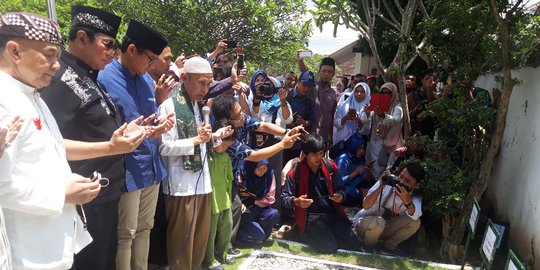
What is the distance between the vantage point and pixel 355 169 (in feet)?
16.2

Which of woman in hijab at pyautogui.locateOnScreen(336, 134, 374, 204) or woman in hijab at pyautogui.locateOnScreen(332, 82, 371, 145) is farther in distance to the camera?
woman in hijab at pyautogui.locateOnScreen(332, 82, 371, 145)

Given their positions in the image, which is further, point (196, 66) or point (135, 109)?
point (196, 66)

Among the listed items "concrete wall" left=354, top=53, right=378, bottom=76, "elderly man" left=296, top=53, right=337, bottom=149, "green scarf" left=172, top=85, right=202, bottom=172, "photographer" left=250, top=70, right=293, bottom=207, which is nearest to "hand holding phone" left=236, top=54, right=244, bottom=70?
"photographer" left=250, top=70, right=293, bottom=207

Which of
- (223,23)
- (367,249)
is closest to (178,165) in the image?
(367,249)

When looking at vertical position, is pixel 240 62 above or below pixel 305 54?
below

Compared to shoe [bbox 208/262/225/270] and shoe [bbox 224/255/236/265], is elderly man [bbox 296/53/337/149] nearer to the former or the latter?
shoe [bbox 224/255/236/265]

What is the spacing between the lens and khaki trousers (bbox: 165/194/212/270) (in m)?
2.88

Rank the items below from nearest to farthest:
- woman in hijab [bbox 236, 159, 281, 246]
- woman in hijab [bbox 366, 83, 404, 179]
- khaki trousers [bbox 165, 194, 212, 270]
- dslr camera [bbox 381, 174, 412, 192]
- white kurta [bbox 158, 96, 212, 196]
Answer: white kurta [bbox 158, 96, 212, 196]
khaki trousers [bbox 165, 194, 212, 270]
dslr camera [bbox 381, 174, 412, 192]
woman in hijab [bbox 236, 159, 281, 246]
woman in hijab [bbox 366, 83, 404, 179]

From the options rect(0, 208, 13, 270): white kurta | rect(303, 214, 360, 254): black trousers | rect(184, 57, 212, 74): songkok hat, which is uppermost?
rect(184, 57, 212, 74): songkok hat

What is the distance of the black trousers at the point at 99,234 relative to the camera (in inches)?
89.0

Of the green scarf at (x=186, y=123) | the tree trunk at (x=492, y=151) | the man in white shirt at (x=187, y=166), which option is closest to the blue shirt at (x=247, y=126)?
the man in white shirt at (x=187, y=166)

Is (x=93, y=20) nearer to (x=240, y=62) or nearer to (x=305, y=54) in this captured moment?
(x=240, y=62)

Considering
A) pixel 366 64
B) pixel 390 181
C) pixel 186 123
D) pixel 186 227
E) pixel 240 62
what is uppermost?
pixel 366 64

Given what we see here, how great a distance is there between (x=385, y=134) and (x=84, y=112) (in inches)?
155
